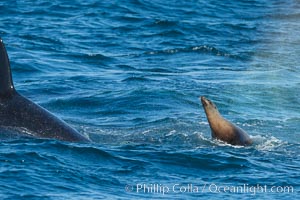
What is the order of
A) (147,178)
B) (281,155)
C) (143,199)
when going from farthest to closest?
(281,155), (147,178), (143,199)

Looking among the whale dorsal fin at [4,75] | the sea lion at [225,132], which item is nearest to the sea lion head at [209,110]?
the sea lion at [225,132]

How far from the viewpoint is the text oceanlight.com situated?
12844mm

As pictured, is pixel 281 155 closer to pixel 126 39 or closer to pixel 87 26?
pixel 126 39

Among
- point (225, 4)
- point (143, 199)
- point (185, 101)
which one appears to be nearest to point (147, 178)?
point (143, 199)

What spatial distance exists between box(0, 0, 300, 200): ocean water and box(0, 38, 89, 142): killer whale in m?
0.28

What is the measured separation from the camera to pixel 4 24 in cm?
3170

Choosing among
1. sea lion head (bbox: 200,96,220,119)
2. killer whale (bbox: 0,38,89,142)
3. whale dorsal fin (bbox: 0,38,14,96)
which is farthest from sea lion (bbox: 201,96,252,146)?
whale dorsal fin (bbox: 0,38,14,96)

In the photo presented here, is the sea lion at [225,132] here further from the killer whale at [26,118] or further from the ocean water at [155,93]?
the killer whale at [26,118]

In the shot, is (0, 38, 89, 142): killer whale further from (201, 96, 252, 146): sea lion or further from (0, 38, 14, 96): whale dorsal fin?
(201, 96, 252, 146): sea lion

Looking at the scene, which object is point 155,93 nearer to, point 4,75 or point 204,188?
point 4,75

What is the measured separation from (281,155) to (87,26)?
18.0 meters

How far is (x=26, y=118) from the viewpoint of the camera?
15.6 m

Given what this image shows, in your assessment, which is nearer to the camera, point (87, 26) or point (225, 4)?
point (87, 26)

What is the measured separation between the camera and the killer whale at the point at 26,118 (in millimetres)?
15422
